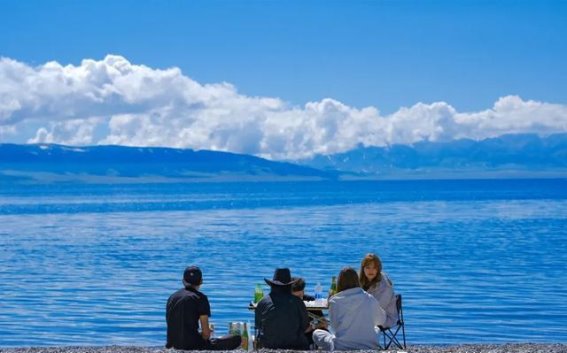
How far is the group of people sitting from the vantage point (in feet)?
35.6

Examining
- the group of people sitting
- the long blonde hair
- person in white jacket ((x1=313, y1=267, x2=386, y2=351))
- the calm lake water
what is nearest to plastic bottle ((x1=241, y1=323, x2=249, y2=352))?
the group of people sitting

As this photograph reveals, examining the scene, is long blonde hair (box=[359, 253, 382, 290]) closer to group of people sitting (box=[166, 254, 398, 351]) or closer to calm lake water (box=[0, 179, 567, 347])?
group of people sitting (box=[166, 254, 398, 351])

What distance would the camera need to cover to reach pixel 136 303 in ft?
70.7

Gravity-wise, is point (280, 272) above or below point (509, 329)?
above

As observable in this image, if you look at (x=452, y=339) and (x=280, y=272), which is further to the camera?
(x=452, y=339)

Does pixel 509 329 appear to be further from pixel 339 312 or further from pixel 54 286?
pixel 54 286


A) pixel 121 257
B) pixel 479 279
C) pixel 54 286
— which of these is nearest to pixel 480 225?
pixel 121 257

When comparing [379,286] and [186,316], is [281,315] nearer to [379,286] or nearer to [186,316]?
[186,316]

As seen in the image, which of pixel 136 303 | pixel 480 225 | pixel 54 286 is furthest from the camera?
pixel 480 225

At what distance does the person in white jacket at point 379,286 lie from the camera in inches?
455

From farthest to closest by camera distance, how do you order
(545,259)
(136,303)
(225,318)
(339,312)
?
(545,259) → (136,303) → (225,318) → (339,312)

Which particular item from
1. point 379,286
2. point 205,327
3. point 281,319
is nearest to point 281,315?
point 281,319

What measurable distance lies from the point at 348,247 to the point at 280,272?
2947 centimetres

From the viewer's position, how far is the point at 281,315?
10938 mm
